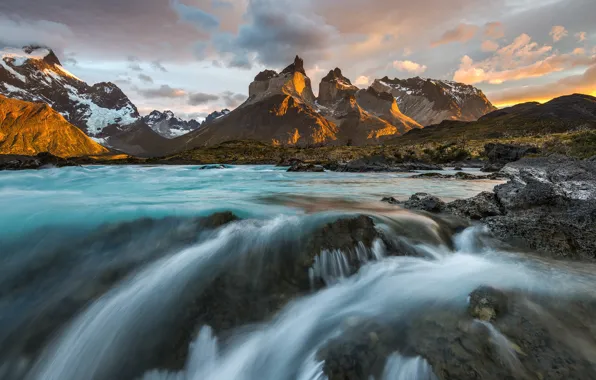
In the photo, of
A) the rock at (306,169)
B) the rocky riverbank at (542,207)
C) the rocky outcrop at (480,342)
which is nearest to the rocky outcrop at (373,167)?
the rock at (306,169)

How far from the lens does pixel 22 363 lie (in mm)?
4918

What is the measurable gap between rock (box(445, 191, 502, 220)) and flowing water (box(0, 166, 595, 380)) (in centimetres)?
183

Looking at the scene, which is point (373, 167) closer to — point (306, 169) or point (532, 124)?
point (306, 169)

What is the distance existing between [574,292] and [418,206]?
21.7 feet

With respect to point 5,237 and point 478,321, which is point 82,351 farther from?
point 478,321

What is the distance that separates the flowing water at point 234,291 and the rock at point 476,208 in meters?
1.83

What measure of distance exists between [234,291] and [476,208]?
382 inches

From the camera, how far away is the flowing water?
4902mm

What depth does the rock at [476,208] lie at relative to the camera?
35.8ft

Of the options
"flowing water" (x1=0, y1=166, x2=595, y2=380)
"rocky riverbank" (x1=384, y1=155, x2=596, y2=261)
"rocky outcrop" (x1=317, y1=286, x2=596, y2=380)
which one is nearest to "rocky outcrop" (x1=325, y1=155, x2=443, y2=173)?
"rocky riverbank" (x1=384, y1=155, x2=596, y2=261)

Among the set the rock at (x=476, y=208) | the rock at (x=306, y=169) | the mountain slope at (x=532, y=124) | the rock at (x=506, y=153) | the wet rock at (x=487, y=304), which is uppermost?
the mountain slope at (x=532, y=124)

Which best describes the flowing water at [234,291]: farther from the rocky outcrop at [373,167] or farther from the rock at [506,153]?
the rock at [506,153]

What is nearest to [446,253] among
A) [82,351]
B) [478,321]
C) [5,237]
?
[478,321]

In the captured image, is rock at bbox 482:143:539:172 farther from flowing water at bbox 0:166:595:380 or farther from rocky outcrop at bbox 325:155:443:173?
flowing water at bbox 0:166:595:380
